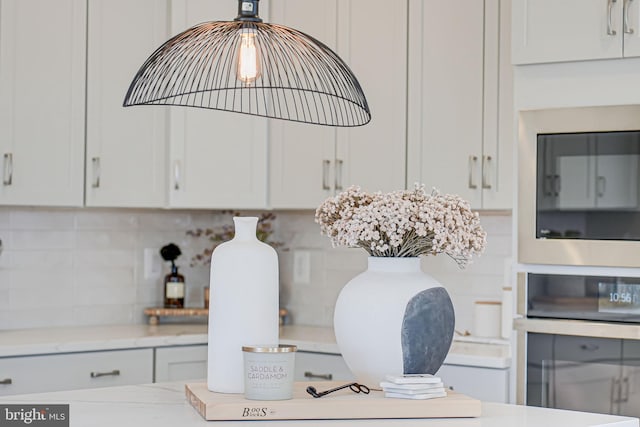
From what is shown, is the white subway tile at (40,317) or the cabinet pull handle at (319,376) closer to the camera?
the cabinet pull handle at (319,376)

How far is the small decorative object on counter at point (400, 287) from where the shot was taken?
2.12 m

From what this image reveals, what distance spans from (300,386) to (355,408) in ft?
0.86

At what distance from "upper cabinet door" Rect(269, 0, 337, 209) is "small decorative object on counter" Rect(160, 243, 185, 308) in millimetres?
567

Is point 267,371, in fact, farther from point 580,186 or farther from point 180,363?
point 180,363

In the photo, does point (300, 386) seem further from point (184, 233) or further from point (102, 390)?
point (184, 233)

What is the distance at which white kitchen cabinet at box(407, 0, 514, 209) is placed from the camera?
3.60m

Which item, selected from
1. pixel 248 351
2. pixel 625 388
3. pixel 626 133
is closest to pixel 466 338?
pixel 625 388

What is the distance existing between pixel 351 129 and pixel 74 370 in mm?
1426

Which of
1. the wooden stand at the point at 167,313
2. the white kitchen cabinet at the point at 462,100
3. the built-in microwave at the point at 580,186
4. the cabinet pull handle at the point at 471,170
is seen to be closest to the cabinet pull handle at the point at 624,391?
the built-in microwave at the point at 580,186

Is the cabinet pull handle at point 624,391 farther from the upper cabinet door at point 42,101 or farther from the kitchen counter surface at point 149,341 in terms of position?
the upper cabinet door at point 42,101

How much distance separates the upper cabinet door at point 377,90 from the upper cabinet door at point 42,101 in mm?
1043

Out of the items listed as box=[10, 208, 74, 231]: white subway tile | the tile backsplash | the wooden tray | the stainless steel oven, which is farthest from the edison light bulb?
box=[10, 208, 74, 231]: white subway tile

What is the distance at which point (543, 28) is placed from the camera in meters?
3.18

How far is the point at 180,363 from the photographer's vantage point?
12.6ft
